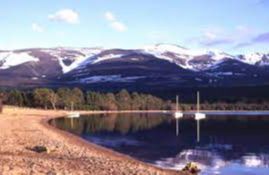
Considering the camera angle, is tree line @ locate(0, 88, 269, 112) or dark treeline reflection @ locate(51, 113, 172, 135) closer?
dark treeline reflection @ locate(51, 113, 172, 135)

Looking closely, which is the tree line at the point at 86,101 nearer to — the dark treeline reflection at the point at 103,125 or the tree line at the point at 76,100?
the tree line at the point at 76,100

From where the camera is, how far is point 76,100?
181375mm

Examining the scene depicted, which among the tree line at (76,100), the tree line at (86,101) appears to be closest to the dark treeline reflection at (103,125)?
the tree line at (86,101)

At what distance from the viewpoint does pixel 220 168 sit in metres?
38.2

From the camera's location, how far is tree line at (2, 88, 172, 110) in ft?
559

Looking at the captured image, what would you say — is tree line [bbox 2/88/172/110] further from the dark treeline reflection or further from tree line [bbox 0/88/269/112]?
the dark treeline reflection

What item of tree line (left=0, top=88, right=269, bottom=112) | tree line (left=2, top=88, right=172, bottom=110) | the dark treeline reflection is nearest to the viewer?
the dark treeline reflection

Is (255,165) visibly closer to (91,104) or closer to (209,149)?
(209,149)

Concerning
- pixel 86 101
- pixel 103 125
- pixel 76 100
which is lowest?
pixel 103 125

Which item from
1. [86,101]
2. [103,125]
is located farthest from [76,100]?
[103,125]

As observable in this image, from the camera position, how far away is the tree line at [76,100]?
170500 mm

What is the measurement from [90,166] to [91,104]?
15427 centimetres

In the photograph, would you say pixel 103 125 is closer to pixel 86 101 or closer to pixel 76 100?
pixel 76 100

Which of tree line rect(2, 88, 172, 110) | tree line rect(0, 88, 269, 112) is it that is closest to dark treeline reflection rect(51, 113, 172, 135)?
tree line rect(0, 88, 269, 112)
